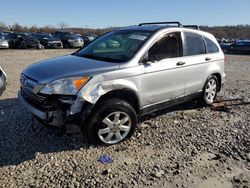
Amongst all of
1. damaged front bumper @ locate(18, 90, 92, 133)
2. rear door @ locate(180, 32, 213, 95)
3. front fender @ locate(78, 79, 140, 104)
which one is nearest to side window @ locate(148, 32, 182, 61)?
rear door @ locate(180, 32, 213, 95)

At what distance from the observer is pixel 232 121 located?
222 inches

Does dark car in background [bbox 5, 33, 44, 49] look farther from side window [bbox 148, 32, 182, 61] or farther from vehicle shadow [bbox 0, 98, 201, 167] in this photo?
side window [bbox 148, 32, 182, 61]

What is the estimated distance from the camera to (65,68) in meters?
4.21

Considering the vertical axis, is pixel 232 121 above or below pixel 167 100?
below

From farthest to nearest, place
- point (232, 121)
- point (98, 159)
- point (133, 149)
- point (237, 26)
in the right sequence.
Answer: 1. point (237, 26)
2. point (232, 121)
3. point (133, 149)
4. point (98, 159)

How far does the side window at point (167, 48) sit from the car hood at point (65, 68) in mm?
759

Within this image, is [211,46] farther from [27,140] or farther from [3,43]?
[3,43]

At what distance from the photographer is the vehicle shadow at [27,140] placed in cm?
399

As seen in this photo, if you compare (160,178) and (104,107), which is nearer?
(160,178)

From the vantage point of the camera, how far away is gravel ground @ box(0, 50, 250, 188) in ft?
11.4

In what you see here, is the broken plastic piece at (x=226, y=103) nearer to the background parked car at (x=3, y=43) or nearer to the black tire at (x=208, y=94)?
the black tire at (x=208, y=94)

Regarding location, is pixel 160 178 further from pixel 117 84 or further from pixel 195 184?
pixel 117 84

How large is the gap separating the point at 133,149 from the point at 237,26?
4045 inches

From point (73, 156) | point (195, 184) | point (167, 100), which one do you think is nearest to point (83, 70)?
point (73, 156)
